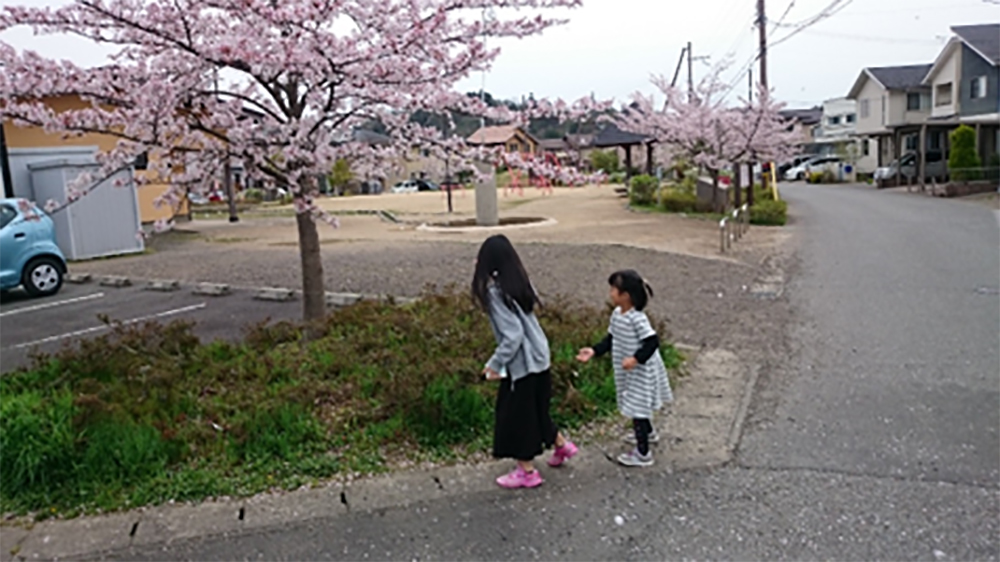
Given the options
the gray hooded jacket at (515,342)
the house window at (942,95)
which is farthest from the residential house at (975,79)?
the gray hooded jacket at (515,342)

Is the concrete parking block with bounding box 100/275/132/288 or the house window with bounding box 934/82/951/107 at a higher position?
the house window with bounding box 934/82/951/107

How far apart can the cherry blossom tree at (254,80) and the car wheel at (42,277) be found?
585 centimetres

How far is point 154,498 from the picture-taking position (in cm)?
411

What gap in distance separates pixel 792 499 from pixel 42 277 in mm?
10558

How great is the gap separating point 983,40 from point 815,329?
113 feet

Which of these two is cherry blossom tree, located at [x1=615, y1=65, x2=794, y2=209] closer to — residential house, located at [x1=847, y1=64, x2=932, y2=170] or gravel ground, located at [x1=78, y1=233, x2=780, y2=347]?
gravel ground, located at [x1=78, y1=233, x2=780, y2=347]

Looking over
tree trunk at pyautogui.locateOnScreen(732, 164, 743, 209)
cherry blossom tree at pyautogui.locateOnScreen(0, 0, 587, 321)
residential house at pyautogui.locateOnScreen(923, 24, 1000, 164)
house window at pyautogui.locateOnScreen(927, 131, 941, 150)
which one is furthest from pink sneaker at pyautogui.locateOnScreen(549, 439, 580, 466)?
house window at pyautogui.locateOnScreen(927, 131, 941, 150)

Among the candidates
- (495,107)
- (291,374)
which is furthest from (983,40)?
(291,374)

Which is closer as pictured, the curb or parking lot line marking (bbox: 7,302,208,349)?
parking lot line marking (bbox: 7,302,208,349)

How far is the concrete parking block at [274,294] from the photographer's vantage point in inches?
372

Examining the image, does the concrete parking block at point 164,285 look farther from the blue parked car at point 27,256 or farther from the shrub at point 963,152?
the shrub at point 963,152

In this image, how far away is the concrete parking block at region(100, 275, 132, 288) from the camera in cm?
1141

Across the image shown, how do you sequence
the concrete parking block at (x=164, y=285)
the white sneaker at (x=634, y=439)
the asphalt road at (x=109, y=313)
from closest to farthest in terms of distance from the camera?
1. the white sneaker at (x=634, y=439)
2. the asphalt road at (x=109, y=313)
3. the concrete parking block at (x=164, y=285)

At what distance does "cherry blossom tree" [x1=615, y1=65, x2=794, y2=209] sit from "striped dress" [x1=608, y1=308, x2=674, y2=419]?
19.5m
